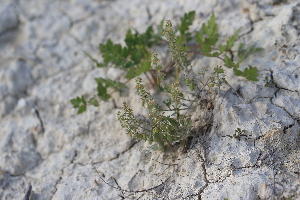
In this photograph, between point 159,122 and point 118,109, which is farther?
point 118,109

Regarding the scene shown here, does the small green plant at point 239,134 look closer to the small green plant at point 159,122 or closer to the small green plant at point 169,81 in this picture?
the small green plant at point 169,81

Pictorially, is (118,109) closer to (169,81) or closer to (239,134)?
(169,81)


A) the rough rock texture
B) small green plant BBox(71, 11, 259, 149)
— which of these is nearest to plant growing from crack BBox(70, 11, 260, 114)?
small green plant BBox(71, 11, 259, 149)

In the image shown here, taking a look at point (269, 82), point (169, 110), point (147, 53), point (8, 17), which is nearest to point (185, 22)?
point (147, 53)

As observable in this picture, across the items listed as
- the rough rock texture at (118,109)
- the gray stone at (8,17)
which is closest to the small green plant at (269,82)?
the rough rock texture at (118,109)

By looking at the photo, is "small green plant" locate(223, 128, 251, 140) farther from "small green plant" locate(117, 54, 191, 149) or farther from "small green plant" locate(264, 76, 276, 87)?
"small green plant" locate(264, 76, 276, 87)

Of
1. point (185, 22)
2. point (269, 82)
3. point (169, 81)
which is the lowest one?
point (269, 82)

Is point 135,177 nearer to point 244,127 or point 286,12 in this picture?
point 244,127

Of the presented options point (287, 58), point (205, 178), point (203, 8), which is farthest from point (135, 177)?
point (203, 8)
